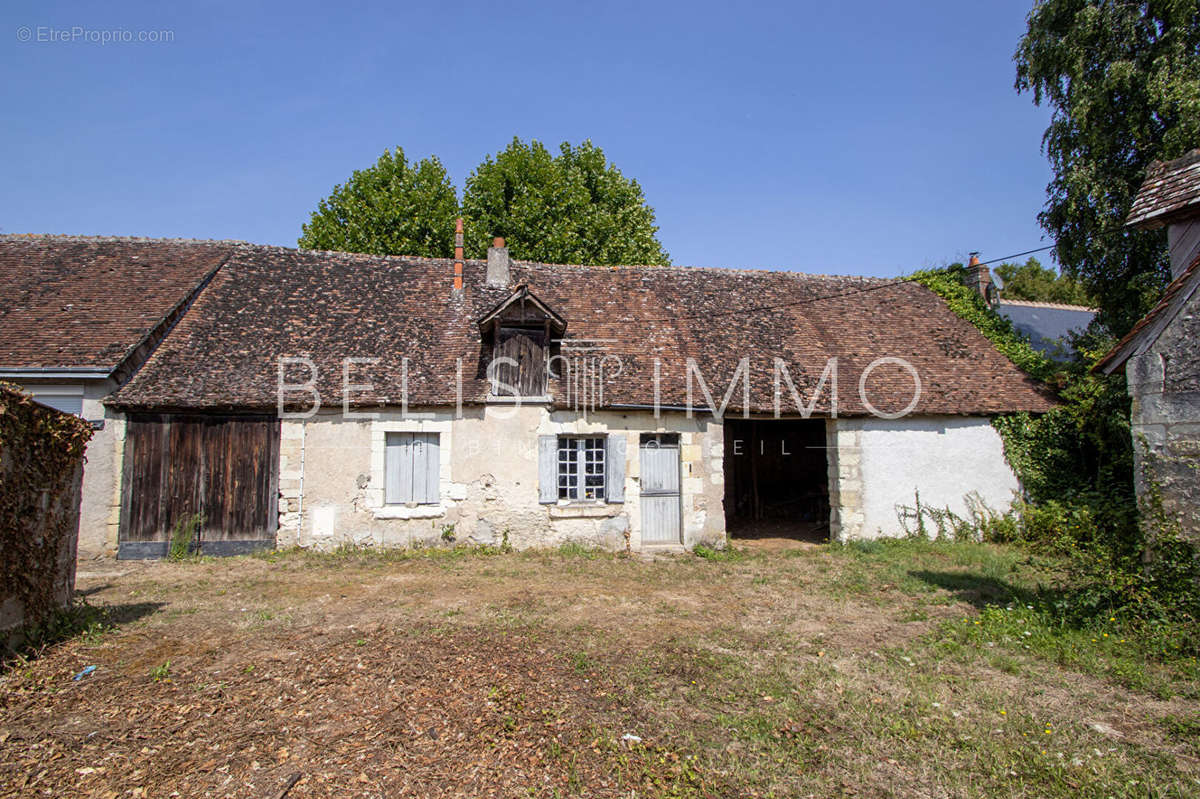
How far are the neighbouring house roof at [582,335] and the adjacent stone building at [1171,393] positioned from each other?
5.04m

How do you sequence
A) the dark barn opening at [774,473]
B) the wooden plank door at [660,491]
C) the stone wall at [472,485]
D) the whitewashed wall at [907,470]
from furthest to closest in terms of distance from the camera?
1. the dark barn opening at [774,473]
2. the whitewashed wall at [907,470]
3. the wooden plank door at [660,491]
4. the stone wall at [472,485]

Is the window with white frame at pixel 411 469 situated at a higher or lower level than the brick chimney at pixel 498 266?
lower

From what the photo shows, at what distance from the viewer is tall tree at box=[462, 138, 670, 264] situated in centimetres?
1956

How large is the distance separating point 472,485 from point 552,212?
11319 millimetres

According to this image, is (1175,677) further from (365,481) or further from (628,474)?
(365,481)

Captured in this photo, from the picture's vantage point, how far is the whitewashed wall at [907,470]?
11914 mm

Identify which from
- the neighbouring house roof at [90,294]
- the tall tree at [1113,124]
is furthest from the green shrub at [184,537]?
the tall tree at [1113,124]

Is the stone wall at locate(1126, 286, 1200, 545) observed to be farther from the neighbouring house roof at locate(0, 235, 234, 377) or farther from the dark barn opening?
the neighbouring house roof at locate(0, 235, 234, 377)

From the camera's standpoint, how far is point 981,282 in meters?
15.1

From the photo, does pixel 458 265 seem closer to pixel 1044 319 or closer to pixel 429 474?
pixel 429 474

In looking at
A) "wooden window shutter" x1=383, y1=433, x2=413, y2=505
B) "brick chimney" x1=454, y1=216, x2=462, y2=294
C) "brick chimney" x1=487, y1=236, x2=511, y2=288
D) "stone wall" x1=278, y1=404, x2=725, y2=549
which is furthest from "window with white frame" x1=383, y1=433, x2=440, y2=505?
"brick chimney" x1=487, y1=236, x2=511, y2=288

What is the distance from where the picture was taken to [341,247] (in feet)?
64.1

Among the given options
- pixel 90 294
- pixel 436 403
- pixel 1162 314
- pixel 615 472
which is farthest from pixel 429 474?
pixel 1162 314

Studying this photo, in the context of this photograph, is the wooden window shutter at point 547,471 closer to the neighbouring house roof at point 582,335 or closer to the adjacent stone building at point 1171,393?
the neighbouring house roof at point 582,335
